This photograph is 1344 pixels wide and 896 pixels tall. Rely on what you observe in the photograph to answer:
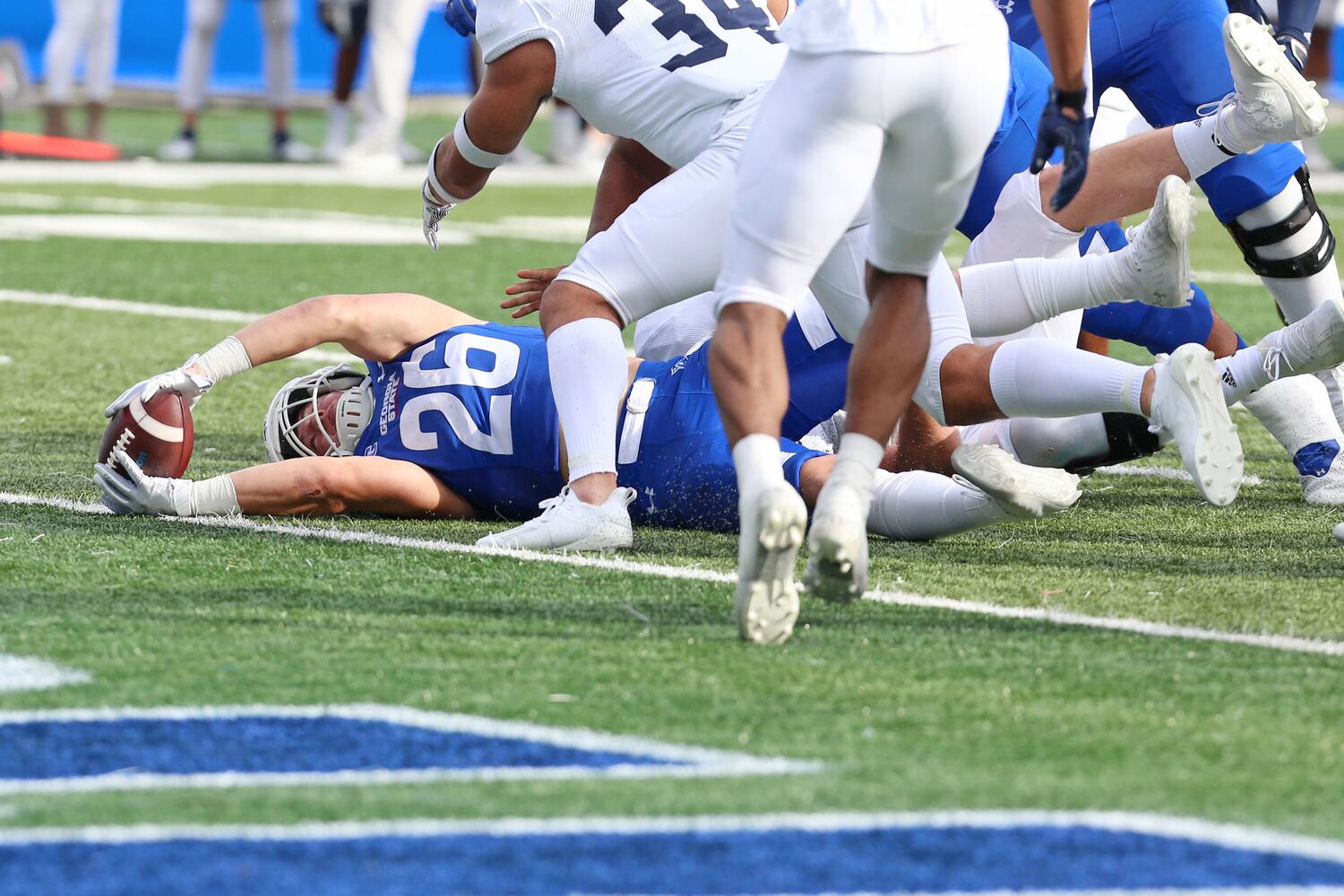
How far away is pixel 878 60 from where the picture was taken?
307cm

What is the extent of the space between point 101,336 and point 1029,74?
354 centimetres

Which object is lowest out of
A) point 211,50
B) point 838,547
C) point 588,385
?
point 211,50

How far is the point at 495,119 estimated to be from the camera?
4.27 metres

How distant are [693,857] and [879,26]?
1.35 meters

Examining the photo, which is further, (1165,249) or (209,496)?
(209,496)

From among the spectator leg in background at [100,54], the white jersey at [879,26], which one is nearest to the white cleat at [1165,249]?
the white jersey at [879,26]

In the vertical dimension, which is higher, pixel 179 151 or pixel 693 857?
pixel 693 857

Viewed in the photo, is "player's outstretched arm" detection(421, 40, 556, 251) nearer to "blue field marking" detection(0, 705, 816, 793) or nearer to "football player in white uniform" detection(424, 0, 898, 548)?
"football player in white uniform" detection(424, 0, 898, 548)

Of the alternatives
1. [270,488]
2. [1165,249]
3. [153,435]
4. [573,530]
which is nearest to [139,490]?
[153,435]

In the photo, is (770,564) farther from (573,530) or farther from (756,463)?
(573,530)

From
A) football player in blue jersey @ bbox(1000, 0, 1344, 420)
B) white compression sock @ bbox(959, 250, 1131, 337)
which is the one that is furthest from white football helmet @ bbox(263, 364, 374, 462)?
football player in blue jersey @ bbox(1000, 0, 1344, 420)

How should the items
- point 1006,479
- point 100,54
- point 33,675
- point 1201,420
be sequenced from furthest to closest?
point 100,54 < point 1006,479 < point 1201,420 < point 33,675

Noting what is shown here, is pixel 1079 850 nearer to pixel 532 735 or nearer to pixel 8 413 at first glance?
pixel 532 735

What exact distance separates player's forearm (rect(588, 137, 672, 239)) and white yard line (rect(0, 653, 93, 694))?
1959 mm
